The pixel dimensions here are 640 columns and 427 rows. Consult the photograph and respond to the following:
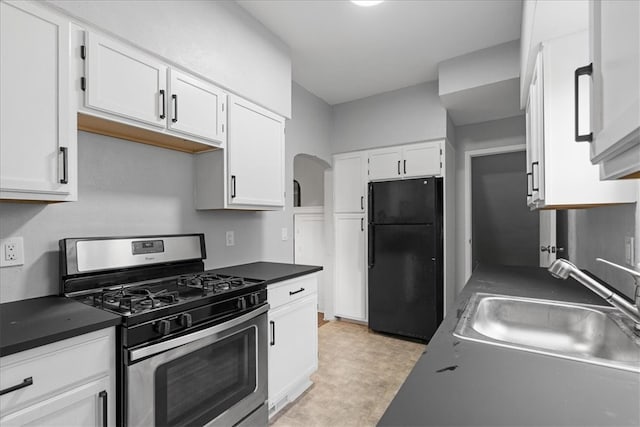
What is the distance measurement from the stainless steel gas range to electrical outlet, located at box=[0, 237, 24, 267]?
15 centimetres

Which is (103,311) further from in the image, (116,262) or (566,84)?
(566,84)

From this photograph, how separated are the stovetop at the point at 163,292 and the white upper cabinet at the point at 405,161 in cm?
228

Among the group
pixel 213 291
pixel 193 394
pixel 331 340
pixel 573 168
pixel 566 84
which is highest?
pixel 566 84

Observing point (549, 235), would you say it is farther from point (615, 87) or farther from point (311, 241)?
point (615, 87)

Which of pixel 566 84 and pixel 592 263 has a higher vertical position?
pixel 566 84

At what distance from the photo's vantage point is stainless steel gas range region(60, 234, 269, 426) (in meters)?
1.30

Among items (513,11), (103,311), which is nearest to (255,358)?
(103,311)

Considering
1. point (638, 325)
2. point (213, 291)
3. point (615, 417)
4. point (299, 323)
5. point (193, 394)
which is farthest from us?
point (299, 323)

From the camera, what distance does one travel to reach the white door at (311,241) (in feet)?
14.7

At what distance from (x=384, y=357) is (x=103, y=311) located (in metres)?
2.46

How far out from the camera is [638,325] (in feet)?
3.41

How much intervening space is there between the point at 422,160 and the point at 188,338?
290 centimetres

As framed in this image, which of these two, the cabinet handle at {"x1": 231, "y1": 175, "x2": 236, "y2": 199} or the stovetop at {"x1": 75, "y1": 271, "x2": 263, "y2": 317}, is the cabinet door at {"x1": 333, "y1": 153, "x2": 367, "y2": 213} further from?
the stovetop at {"x1": 75, "y1": 271, "x2": 263, "y2": 317}

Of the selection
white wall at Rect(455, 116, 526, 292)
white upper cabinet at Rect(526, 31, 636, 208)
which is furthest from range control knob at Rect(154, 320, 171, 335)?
white wall at Rect(455, 116, 526, 292)
